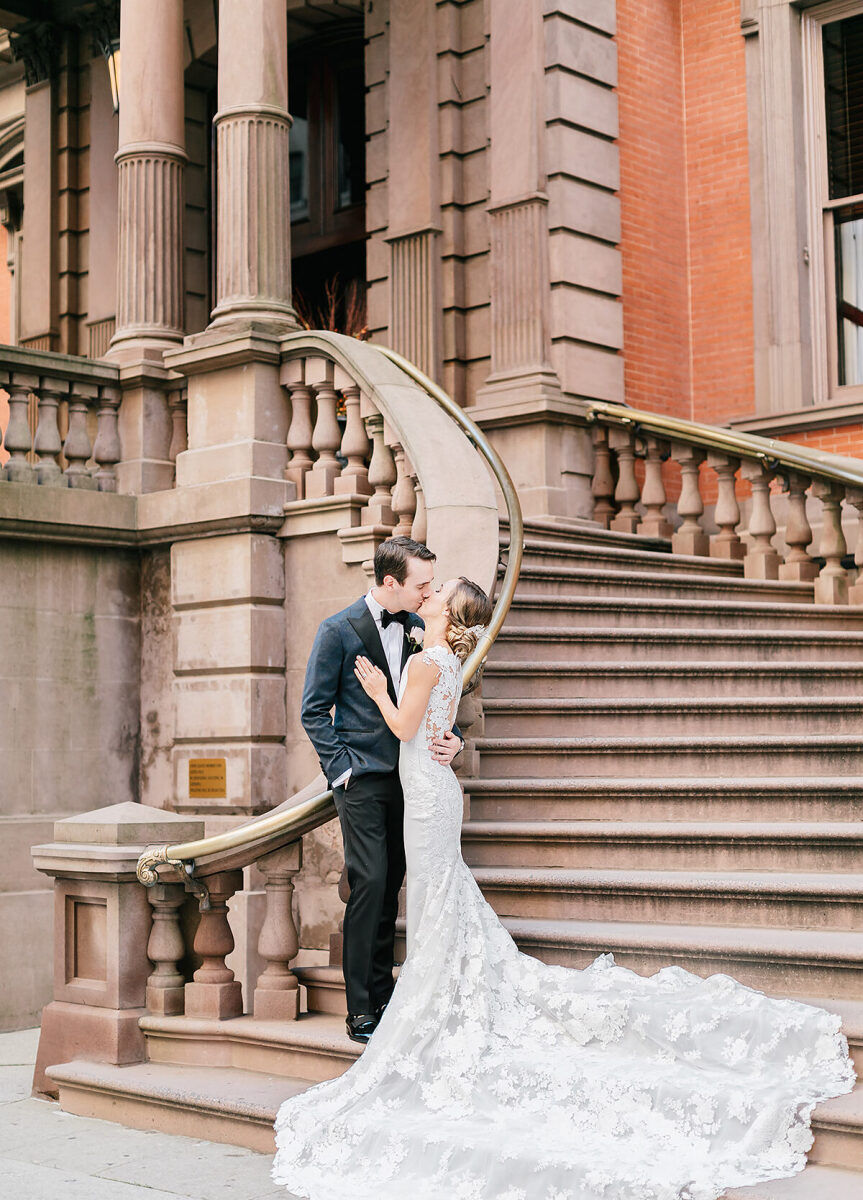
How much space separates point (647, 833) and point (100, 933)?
7.89ft

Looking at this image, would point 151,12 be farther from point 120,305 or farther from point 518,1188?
point 518,1188

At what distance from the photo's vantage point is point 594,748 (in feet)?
24.1

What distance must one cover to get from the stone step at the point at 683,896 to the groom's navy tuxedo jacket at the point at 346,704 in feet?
3.25

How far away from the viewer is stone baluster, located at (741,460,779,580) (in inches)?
411

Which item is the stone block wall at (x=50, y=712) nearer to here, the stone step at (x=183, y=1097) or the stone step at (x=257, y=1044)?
the stone step at (x=183, y=1097)

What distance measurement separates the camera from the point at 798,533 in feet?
33.9

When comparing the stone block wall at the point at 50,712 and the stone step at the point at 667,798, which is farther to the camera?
the stone block wall at the point at 50,712

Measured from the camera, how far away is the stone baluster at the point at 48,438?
1003 centimetres

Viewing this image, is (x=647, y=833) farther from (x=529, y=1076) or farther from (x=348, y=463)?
(x=348, y=463)

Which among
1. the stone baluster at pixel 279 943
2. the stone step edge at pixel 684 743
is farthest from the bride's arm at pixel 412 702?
the stone step edge at pixel 684 743

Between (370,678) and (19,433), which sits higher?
(19,433)

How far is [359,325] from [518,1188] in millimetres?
11374

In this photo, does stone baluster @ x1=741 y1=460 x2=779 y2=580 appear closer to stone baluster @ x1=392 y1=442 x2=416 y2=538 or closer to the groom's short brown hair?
stone baluster @ x1=392 y1=442 x2=416 y2=538

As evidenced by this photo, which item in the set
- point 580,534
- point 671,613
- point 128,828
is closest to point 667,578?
point 671,613
